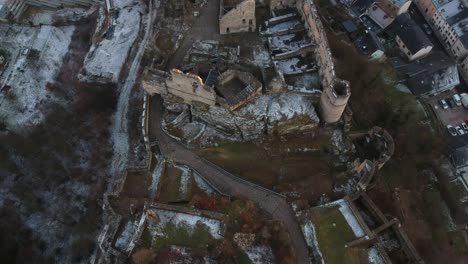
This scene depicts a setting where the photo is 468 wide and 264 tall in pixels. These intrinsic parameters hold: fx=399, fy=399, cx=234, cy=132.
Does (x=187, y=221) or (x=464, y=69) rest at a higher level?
(x=464, y=69)

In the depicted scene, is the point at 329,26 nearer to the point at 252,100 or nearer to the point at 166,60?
the point at 252,100

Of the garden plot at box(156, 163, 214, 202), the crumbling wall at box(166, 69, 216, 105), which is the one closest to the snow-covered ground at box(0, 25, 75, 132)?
the crumbling wall at box(166, 69, 216, 105)

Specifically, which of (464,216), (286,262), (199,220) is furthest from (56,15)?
(464,216)

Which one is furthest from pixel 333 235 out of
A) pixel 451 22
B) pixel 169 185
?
pixel 451 22

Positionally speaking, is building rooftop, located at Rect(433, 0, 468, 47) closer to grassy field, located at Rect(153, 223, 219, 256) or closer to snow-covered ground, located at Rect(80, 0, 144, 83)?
snow-covered ground, located at Rect(80, 0, 144, 83)

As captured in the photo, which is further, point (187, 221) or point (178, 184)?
point (178, 184)

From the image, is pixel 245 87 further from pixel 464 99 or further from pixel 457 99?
pixel 464 99
